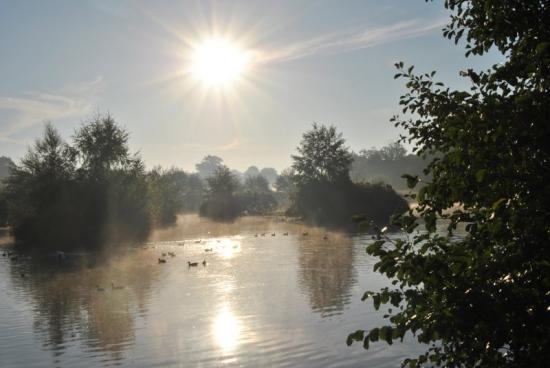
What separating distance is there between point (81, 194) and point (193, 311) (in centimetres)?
3741

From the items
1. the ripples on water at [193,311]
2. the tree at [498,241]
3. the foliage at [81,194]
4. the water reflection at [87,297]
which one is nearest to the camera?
the tree at [498,241]

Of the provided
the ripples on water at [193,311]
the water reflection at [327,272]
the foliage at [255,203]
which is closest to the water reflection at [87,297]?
the ripples on water at [193,311]

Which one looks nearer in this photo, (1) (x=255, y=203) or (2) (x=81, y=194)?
(2) (x=81, y=194)

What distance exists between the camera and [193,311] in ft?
72.3

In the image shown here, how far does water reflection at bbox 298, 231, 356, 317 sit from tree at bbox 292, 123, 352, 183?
115ft

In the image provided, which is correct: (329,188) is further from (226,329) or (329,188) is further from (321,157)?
(226,329)

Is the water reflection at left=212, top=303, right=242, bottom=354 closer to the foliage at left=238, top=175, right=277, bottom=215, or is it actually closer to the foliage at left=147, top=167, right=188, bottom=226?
the foliage at left=147, top=167, right=188, bottom=226

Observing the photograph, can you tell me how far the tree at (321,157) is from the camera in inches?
3327

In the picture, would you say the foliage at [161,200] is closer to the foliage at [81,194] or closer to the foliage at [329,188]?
the foliage at [81,194]

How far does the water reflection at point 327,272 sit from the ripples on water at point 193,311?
75 mm

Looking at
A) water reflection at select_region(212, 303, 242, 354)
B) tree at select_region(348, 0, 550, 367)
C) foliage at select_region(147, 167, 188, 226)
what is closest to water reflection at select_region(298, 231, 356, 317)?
water reflection at select_region(212, 303, 242, 354)

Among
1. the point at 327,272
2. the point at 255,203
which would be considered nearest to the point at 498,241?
the point at 327,272

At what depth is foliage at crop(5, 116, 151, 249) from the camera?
174 ft

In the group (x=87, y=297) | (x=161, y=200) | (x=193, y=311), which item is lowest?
(x=193, y=311)
